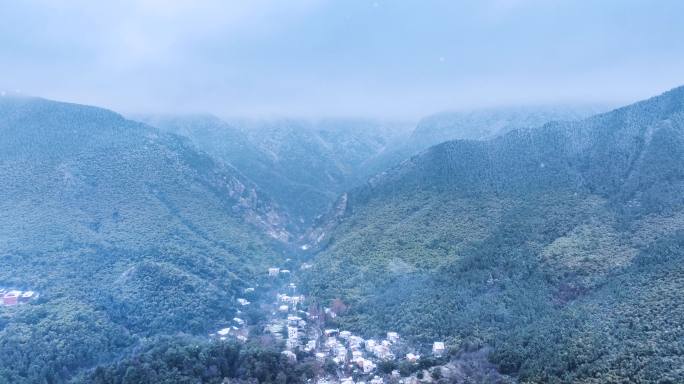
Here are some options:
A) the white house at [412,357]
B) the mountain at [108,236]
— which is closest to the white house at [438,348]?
the white house at [412,357]

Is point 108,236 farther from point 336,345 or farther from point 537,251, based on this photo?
point 537,251

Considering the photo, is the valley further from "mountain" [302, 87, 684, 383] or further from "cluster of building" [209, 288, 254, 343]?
"cluster of building" [209, 288, 254, 343]

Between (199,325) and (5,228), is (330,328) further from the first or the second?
(5,228)

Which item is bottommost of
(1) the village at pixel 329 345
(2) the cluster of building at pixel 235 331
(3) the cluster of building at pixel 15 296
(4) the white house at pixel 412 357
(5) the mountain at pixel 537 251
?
(2) the cluster of building at pixel 235 331

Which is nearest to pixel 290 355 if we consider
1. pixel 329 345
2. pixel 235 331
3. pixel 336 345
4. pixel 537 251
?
pixel 329 345

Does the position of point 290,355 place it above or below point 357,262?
below

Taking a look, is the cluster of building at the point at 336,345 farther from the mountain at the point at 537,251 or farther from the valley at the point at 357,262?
the mountain at the point at 537,251
